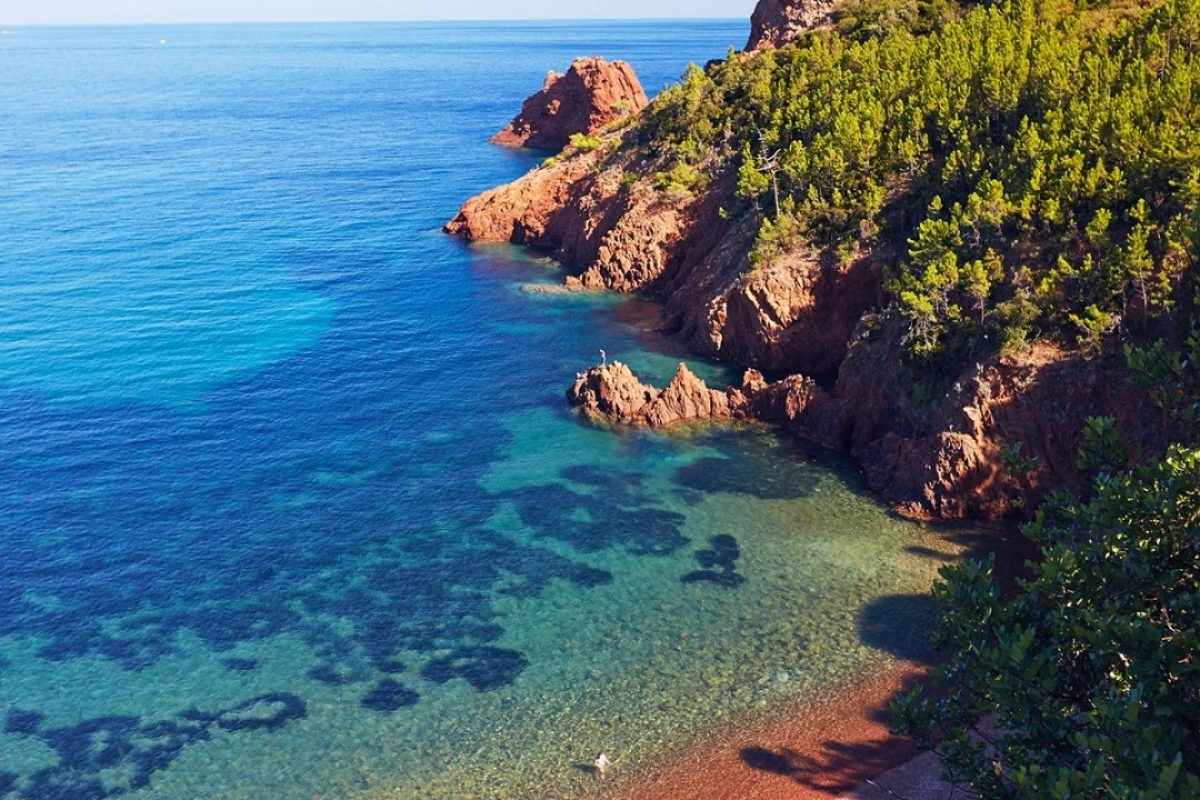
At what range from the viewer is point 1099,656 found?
76.7 ft

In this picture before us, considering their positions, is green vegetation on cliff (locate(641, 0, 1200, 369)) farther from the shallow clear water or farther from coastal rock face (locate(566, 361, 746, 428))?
the shallow clear water

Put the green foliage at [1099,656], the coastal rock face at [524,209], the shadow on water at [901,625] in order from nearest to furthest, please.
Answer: the green foliage at [1099,656]
the shadow on water at [901,625]
the coastal rock face at [524,209]

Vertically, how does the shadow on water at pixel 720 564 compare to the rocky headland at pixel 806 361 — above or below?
below

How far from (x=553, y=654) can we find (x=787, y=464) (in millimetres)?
23290

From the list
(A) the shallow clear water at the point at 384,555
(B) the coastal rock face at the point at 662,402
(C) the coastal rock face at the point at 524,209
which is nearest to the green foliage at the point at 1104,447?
(A) the shallow clear water at the point at 384,555

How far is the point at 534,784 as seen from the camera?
39.8 meters

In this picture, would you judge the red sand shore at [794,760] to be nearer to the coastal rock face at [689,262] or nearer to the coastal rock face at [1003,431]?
the coastal rock face at [1003,431]

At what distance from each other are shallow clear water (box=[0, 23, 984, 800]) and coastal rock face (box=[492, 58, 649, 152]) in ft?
271

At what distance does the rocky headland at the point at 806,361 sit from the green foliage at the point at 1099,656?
3.52 metres

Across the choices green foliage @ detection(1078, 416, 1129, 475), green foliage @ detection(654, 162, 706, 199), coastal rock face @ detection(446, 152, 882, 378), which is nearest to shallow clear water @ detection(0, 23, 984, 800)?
coastal rock face @ detection(446, 152, 882, 378)

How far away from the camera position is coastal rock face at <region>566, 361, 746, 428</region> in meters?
69.8

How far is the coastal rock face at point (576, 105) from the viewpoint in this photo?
169 meters

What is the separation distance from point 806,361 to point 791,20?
6574 centimetres

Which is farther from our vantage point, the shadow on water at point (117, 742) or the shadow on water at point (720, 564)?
the shadow on water at point (720, 564)
